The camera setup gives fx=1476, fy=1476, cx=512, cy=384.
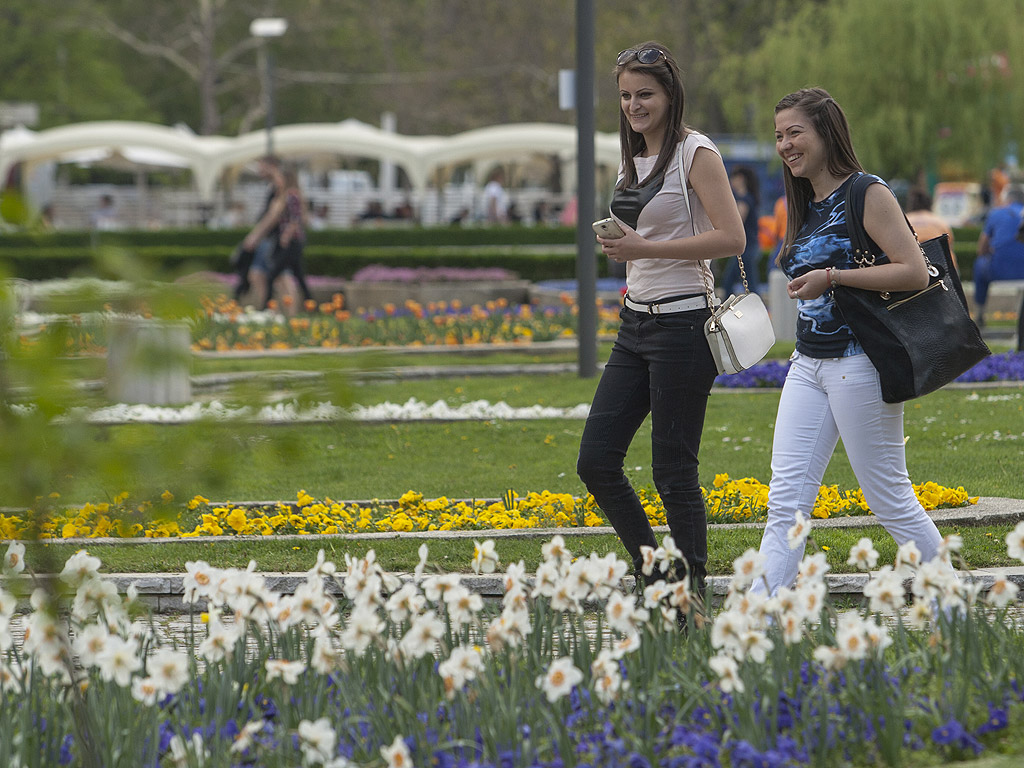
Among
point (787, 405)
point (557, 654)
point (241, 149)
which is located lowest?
point (557, 654)

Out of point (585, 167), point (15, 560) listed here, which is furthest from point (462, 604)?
point (585, 167)

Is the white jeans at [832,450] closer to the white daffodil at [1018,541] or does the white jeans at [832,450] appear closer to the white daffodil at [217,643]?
the white daffodil at [1018,541]

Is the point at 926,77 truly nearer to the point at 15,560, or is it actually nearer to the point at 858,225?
the point at 858,225

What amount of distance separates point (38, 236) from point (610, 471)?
2197 mm

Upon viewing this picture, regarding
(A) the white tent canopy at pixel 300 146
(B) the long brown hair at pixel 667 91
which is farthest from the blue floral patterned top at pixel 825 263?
(A) the white tent canopy at pixel 300 146

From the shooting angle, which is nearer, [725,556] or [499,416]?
[725,556]

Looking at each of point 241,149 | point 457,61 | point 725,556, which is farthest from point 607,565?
point 457,61

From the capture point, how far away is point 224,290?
2965mm

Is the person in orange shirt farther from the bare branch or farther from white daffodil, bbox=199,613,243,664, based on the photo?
the bare branch

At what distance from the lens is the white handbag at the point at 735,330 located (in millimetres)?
4441

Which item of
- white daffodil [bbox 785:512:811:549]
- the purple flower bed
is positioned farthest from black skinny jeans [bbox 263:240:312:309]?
white daffodil [bbox 785:512:811:549]

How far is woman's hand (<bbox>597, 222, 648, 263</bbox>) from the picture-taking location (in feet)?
14.4

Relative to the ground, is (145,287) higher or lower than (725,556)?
higher

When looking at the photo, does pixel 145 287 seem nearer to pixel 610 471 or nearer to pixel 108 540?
pixel 610 471
